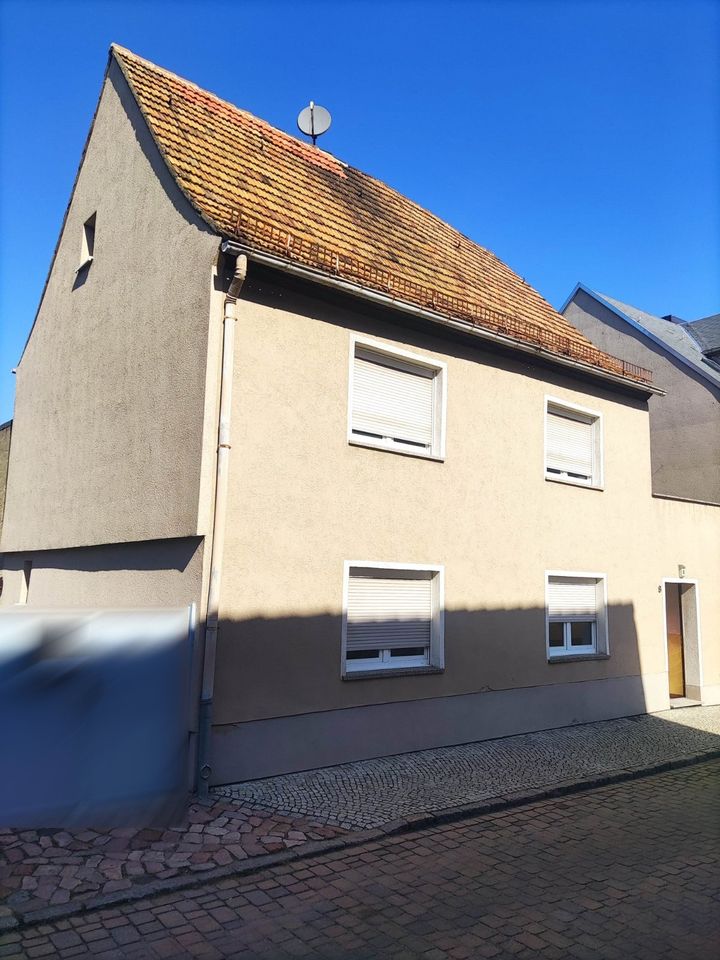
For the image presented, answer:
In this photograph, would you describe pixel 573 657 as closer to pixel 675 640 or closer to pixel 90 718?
pixel 675 640

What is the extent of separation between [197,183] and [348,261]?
198cm

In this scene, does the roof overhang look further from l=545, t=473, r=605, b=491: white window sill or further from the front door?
the front door

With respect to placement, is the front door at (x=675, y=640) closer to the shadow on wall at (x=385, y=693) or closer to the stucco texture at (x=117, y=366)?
the shadow on wall at (x=385, y=693)

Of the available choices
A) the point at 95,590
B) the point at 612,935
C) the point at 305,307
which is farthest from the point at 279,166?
the point at 612,935

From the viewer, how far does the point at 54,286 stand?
11.9 meters

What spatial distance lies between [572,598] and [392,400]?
448 cm

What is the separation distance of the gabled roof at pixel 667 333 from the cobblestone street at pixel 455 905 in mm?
11221

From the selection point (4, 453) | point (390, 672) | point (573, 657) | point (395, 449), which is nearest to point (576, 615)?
point (573, 657)

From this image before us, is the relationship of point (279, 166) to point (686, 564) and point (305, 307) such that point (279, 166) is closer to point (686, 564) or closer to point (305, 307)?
point (305, 307)

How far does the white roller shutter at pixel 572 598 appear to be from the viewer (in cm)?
1084

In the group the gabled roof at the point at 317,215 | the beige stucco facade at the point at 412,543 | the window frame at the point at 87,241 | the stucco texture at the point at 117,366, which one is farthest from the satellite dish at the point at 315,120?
the beige stucco facade at the point at 412,543

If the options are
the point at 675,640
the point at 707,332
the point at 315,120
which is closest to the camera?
the point at 315,120

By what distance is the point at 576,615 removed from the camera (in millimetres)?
11141

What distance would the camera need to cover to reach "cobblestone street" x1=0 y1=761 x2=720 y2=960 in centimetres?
417
